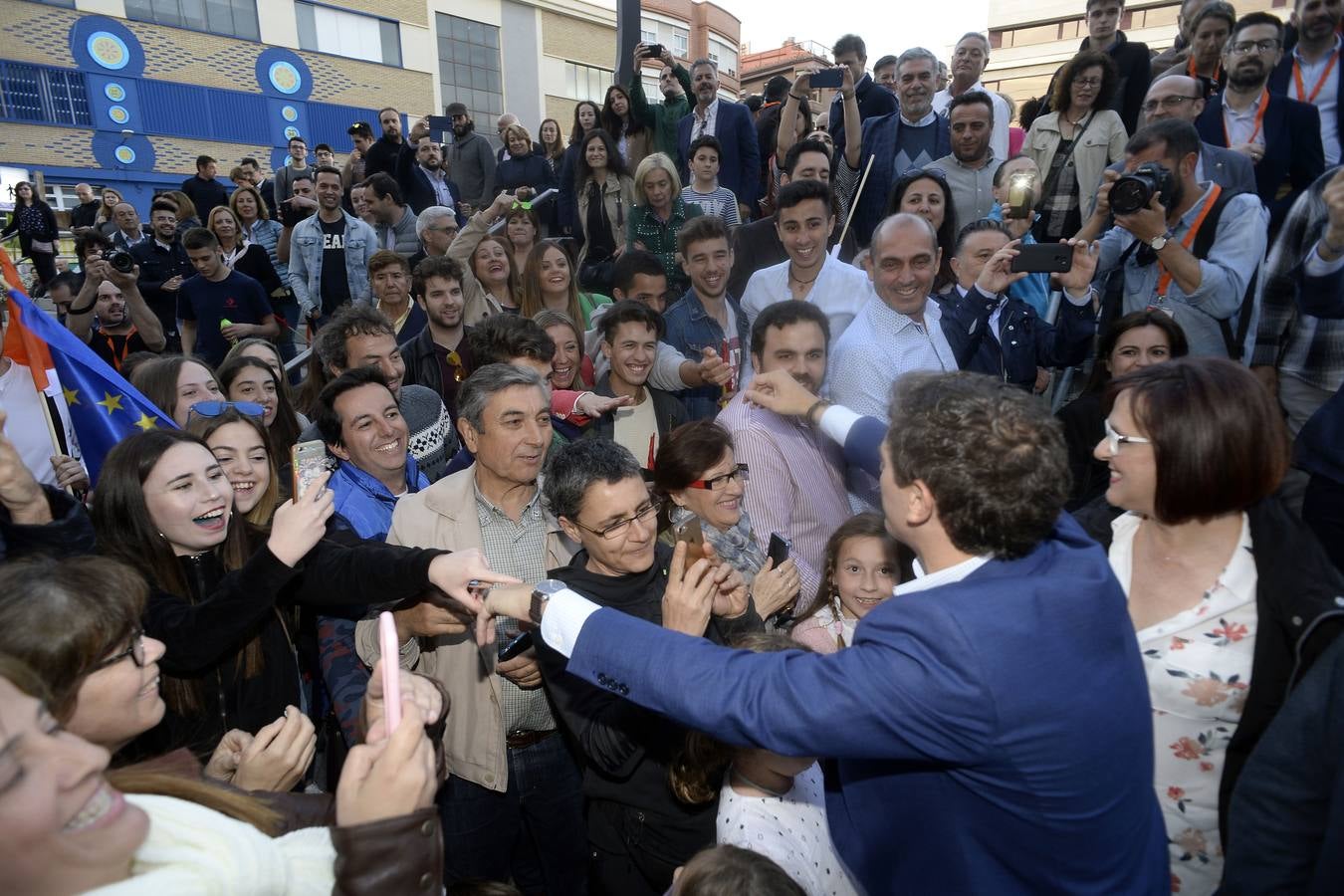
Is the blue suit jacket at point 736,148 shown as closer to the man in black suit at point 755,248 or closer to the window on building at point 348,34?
the man in black suit at point 755,248

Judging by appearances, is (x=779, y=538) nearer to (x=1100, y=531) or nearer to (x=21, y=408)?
(x=1100, y=531)

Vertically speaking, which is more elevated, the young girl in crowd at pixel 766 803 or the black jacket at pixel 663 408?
the black jacket at pixel 663 408

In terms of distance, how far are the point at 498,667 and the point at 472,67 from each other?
33473 millimetres

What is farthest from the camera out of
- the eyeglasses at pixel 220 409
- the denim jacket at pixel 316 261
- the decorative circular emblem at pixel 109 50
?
the decorative circular emblem at pixel 109 50

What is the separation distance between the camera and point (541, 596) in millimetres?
1722

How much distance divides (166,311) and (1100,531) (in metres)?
8.60

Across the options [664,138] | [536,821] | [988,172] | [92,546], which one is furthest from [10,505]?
[664,138]

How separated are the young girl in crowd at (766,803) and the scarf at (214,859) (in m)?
0.87

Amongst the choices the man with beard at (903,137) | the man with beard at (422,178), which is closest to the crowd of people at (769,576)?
the man with beard at (903,137)

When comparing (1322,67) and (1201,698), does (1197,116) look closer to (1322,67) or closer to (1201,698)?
(1322,67)

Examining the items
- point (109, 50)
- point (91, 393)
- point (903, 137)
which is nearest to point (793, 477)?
point (91, 393)

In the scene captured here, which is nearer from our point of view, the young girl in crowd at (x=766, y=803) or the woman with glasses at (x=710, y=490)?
the young girl in crowd at (x=766, y=803)

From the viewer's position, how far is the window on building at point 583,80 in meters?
33.4

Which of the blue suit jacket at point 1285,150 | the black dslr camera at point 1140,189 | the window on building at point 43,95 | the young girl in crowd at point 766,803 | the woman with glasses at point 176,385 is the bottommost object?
the young girl in crowd at point 766,803
